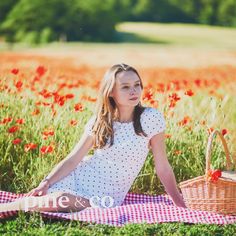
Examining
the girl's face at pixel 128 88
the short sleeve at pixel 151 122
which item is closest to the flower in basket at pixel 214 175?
the short sleeve at pixel 151 122

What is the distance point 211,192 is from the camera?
10.0ft

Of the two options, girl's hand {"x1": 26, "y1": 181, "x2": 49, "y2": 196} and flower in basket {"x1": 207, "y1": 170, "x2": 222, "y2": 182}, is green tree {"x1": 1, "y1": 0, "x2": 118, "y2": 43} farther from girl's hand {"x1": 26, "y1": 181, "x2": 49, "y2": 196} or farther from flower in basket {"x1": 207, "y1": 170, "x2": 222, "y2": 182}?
flower in basket {"x1": 207, "y1": 170, "x2": 222, "y2": 182}

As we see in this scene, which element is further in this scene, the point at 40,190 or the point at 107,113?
the point at 107,113

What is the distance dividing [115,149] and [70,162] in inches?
10.2

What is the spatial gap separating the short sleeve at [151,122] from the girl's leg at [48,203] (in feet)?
1.72

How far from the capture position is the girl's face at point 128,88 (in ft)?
10.4

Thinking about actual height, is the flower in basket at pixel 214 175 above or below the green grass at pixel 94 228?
above

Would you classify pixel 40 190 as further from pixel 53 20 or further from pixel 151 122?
pixel 53 20

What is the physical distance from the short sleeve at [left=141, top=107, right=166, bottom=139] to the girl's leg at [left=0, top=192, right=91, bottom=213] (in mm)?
525

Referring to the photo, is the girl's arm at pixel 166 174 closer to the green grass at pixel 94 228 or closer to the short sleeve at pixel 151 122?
the short sleeve at pixel 151 122

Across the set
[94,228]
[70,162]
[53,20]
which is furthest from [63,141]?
[53,20]

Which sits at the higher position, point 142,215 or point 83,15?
point 83,15

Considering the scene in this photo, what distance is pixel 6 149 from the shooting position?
3777 millimetres

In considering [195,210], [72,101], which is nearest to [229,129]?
[72,101]
